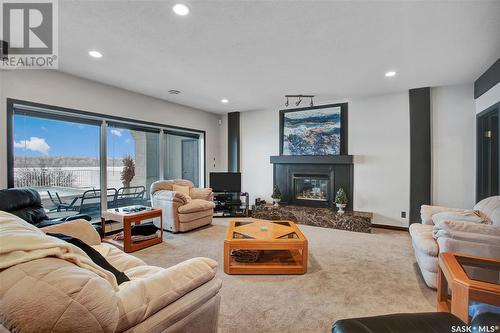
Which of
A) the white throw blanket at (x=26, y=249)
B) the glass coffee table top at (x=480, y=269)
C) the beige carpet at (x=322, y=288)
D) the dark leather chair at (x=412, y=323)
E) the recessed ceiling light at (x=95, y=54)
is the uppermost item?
the recessed ceiling light at (x=95, y=54)

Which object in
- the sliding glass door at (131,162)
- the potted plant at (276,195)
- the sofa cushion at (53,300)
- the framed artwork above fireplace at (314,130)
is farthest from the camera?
the potted plant at (276,195)

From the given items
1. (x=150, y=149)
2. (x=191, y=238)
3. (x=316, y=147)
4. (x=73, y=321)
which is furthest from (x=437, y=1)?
(x=150, y=149)

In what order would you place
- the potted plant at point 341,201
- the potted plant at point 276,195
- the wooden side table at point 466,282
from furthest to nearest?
1. the potted plant at point 276,195
2. the potted plant at point 341,201
3. the wooden side table at point 466,282

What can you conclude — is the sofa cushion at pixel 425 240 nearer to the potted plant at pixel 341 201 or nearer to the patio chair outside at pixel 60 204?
the potted plant at pixel 341 201

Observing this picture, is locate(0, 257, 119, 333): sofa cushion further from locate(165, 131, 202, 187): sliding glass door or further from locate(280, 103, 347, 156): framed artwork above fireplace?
locate(280, 103, 347, 156): framed artwork above fireplace

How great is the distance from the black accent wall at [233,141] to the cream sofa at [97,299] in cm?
492

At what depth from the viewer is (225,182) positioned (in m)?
5.62

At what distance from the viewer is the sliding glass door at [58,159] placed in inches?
130

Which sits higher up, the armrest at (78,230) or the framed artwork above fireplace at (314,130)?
the framed artwork above fireplace at (314,130)

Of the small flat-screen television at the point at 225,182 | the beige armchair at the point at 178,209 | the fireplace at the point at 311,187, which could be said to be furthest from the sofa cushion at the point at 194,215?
the fireplace at the point at 311,187

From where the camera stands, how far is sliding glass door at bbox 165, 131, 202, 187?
5465 millimetres

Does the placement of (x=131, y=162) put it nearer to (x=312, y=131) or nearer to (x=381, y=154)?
(x=312, y=131)

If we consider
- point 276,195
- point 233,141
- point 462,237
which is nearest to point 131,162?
point 233,141

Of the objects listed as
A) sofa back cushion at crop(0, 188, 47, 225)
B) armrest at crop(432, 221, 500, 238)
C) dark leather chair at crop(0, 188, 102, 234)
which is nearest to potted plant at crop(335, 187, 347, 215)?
armrest at crop(432, 221, 500, 238)
